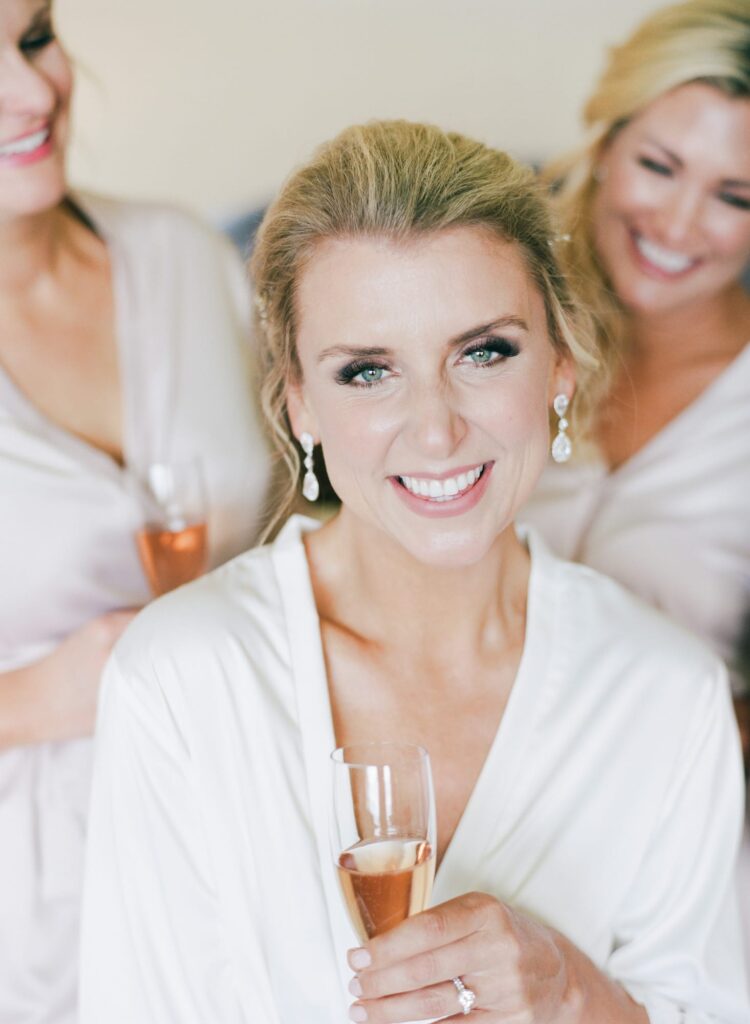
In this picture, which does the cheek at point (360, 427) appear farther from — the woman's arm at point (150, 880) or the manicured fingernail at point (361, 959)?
the manicured fingernail at point (361, 959)

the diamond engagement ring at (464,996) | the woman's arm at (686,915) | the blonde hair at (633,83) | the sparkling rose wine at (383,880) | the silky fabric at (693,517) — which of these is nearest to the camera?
the sparkling rose wine at (383,880)

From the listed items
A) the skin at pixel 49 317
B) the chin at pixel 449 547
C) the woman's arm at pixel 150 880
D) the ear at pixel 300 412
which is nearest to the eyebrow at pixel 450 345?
the ear at pixel 300 412

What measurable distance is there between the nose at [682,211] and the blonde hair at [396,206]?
0.47 meters

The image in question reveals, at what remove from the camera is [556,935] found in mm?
1559

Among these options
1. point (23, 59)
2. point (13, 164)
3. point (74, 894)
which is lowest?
point (74, 894)

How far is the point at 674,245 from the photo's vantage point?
2068mm

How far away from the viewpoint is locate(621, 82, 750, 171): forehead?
1.99m

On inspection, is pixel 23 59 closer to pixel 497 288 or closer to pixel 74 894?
pixel 497 288

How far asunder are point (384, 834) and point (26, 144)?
1.12m

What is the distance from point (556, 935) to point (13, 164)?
4.12 feet

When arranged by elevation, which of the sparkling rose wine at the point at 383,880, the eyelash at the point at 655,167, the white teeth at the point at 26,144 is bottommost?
the sparkling rose wine at the point at 383,880

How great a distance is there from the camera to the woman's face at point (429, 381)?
1.47 metres

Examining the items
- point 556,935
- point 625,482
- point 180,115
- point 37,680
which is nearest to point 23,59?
point 180,115

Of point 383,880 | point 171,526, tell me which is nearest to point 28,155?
point 171,526
